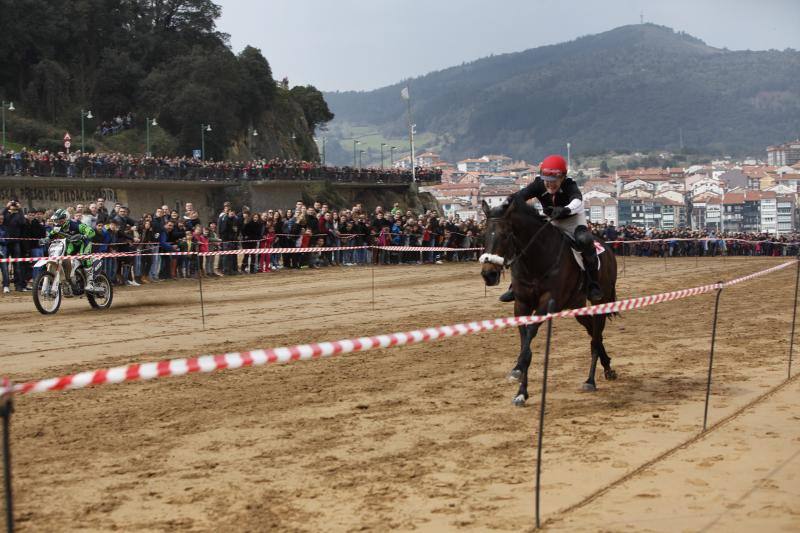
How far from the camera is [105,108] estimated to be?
245 feet

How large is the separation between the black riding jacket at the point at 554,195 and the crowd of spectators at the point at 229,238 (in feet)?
29.6

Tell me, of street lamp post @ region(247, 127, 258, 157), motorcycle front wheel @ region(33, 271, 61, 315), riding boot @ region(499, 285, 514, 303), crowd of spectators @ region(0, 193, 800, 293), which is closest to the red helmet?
riding boot @ region(499, 285, 514, 303)

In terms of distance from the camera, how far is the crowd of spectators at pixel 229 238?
2334cm

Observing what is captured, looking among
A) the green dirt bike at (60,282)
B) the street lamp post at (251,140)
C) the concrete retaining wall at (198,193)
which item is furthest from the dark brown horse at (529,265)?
the street lamp post at (251,140)

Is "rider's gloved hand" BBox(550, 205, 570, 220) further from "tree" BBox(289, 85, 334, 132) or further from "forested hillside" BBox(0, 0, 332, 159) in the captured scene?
"tree" BBox(289, 85, 334, 132)

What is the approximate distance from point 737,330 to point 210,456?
11147 millimetres

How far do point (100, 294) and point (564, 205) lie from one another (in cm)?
1110

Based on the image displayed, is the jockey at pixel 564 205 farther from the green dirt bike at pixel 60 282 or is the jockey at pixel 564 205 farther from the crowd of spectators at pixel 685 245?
the crowd of spectators at pixel 685 245

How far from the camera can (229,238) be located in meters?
30.0

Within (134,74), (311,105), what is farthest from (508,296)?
(311,105)

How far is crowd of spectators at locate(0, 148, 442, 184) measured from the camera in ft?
143

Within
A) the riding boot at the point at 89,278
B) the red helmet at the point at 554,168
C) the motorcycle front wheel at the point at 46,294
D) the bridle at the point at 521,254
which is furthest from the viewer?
the riding boot at the point at 89,278

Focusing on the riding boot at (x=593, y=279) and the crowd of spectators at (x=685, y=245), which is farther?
the crowd of spectators at (x=685, y=245)

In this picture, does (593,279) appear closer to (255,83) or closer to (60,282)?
(60,282)
